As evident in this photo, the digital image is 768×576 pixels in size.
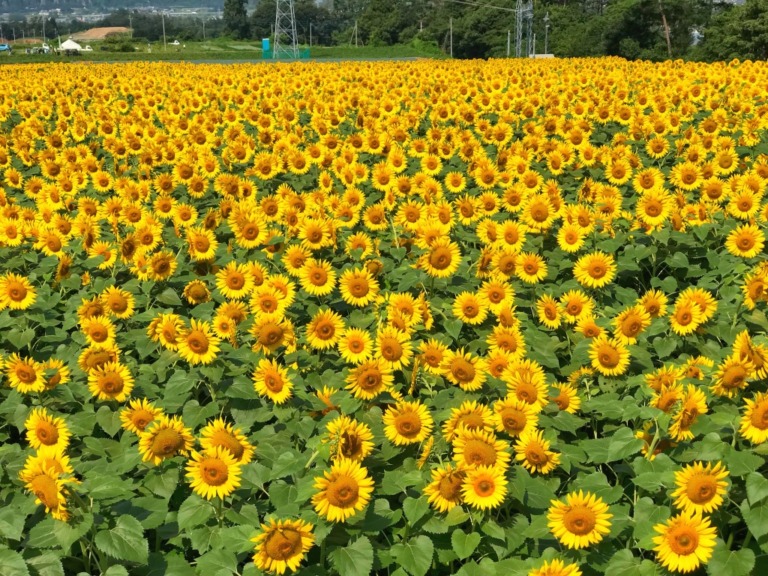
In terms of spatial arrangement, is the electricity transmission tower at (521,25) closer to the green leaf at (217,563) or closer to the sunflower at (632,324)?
the sunflower at (632,324)

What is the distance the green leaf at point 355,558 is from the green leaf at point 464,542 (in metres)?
0.35

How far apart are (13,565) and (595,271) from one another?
398 cm

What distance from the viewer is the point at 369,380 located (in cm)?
338

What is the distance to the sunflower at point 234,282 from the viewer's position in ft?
14.9

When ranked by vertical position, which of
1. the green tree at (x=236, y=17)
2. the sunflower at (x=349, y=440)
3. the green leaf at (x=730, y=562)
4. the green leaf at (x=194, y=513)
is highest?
the green tree at (x=236, y=17)

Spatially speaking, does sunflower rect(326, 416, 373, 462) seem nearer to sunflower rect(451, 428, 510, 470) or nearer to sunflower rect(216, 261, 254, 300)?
sunflower rect(451, 428, 510, 470)

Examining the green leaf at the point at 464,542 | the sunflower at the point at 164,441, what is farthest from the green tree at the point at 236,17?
the green leaf at the point at 464,542

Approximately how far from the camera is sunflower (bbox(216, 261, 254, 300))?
4.54 m

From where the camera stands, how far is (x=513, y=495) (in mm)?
2906

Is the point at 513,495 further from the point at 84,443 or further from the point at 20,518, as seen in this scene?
the point at 84,443

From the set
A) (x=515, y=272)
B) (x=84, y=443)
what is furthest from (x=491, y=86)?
(x=84, y=443)

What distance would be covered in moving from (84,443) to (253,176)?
4.63m

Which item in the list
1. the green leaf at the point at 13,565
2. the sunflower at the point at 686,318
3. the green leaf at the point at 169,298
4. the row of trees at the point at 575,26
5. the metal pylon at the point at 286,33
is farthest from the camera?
the metal pylon at the point at 286,33

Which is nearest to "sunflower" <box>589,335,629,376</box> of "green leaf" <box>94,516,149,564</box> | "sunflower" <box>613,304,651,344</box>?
"sunflower" <box>613,304,651,344</box>
